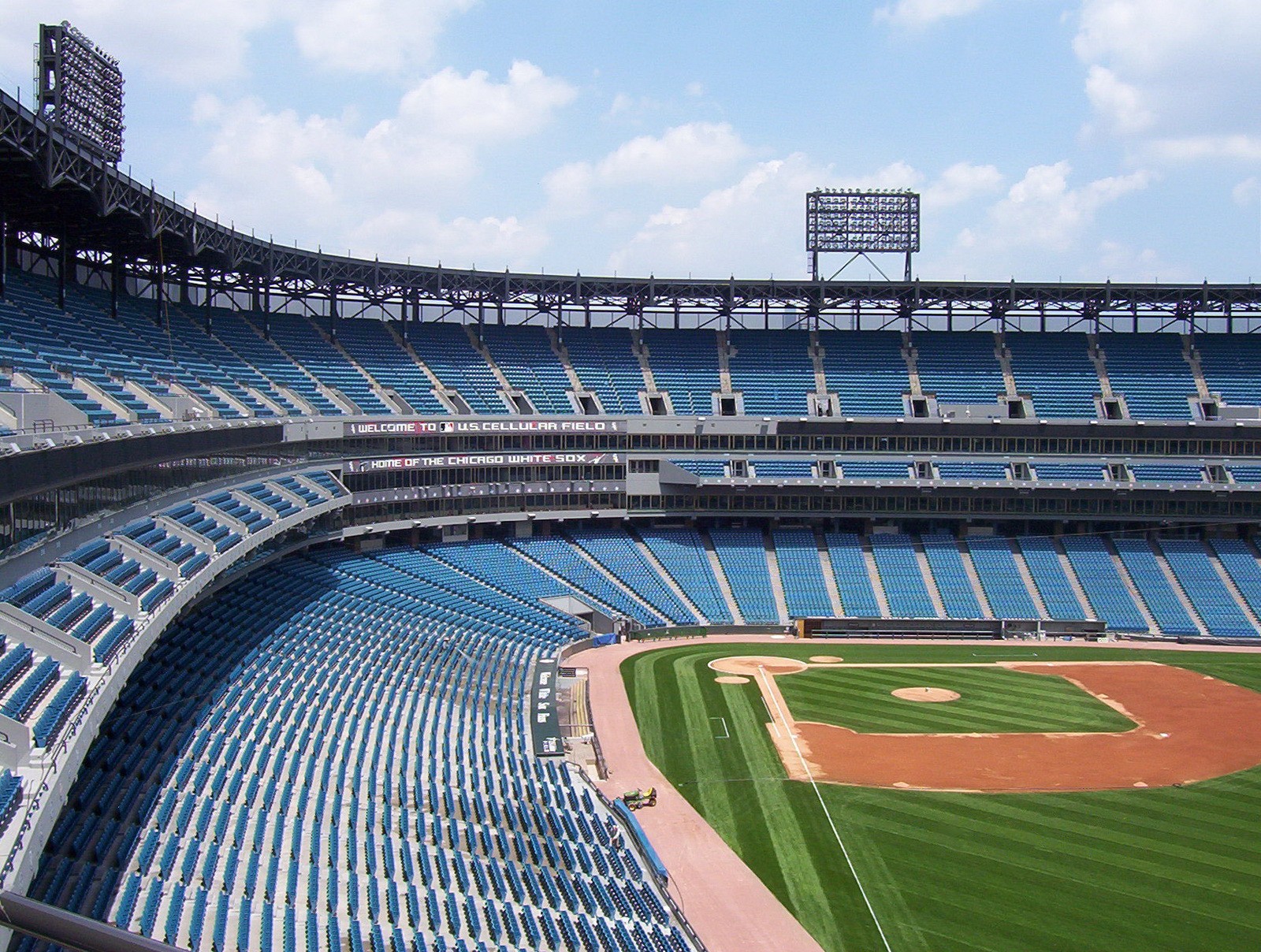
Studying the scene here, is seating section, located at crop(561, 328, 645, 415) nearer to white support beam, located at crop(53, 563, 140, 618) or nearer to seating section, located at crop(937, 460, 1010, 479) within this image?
seating section, located at crop(937, 460, 1010, 479)

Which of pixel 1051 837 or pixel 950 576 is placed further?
pixel 950 576

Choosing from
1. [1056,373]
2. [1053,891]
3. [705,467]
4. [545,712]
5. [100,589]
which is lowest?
[1053,891]

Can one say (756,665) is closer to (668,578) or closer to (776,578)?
(776,578)

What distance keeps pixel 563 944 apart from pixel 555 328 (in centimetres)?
5761

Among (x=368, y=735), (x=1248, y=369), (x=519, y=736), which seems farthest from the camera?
(x=1248, y=369)

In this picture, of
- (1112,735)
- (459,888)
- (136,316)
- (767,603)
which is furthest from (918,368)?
(459,888)

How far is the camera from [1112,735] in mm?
41594

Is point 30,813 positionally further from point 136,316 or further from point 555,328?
point 555,328

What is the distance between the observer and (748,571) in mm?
64938

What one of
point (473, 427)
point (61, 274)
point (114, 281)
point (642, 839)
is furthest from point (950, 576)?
point (61, 274)

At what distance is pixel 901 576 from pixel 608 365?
82.2ft

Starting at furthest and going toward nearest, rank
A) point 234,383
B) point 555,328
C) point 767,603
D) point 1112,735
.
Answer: point 555,328 < point 767,603 < point 234,383 < point 1112,735

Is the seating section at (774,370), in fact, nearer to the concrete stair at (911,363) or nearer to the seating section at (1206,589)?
the concrete stair at (911,363)

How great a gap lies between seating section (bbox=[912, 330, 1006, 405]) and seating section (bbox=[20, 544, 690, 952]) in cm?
4211
